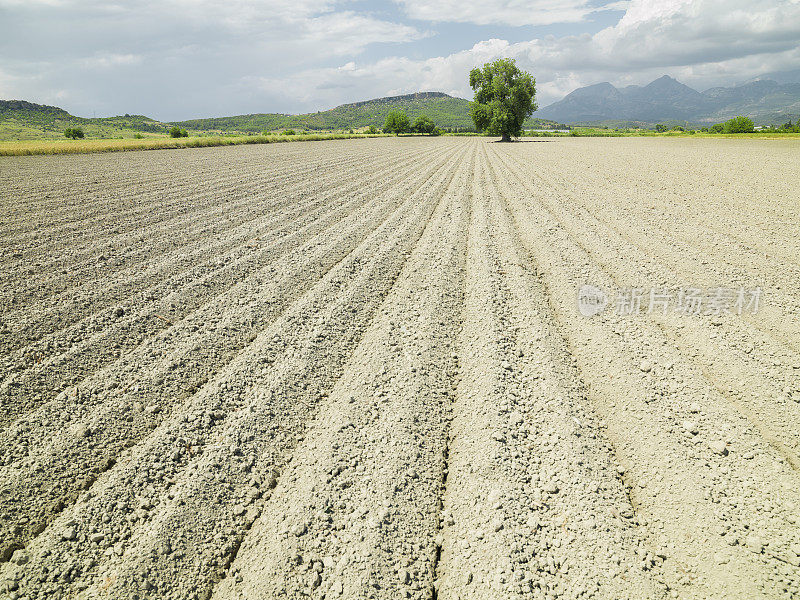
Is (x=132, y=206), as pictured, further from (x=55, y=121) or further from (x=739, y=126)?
(x=55, y=121)

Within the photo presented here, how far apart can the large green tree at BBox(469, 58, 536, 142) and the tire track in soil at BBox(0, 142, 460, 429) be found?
63.3 m

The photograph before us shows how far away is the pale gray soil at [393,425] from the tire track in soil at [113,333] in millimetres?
37

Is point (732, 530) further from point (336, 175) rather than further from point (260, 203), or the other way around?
point (336, 175)

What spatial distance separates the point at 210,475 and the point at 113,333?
312 centimetres

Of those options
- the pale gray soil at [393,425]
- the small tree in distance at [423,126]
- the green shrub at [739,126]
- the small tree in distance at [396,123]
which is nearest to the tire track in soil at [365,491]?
the pale gray soil at [393,425]

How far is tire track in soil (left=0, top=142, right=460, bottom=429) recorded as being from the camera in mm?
4055

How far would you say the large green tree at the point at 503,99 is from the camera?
62.0 metres

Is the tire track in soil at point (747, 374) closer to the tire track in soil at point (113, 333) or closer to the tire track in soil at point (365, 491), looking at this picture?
the tire track in soil at point (365, 491)

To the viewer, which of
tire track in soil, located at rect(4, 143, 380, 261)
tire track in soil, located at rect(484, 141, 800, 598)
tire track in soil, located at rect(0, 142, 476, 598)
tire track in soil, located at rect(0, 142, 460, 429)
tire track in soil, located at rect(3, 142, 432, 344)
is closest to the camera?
tire track in soil, located at rect(484, 141, 800, 598)

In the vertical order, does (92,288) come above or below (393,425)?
above

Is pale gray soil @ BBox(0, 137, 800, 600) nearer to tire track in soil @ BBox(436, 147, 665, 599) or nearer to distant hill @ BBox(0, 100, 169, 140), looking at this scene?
tire track in soil @ BBox(436, 147, 665, 599)

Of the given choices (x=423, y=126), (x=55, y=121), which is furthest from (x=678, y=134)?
(x=55, y=121)

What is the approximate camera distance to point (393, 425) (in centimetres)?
355

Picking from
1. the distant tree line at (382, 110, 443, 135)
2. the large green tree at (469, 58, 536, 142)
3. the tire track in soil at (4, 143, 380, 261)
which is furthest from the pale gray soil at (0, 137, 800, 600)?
the distant tree line at (382, 110, 443, 135)
